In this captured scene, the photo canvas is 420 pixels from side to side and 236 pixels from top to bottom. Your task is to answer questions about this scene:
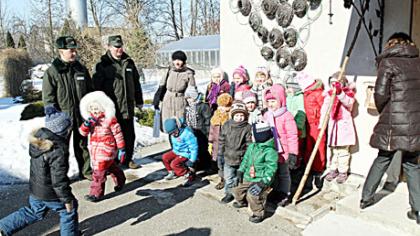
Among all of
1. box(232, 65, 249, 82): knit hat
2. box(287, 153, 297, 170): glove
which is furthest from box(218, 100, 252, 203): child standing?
box(232, 65, 249, 82): knit hat

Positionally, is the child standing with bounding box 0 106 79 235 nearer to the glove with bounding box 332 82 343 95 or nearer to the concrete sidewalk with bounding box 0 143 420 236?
the concrete sidewalk with bounding box 0 143 420 236

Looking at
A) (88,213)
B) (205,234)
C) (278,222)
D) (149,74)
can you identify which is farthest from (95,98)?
(149,74)

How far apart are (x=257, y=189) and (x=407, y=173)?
1376 mm

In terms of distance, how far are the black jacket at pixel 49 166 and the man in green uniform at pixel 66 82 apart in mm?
1516

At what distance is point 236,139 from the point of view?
13.2 feet

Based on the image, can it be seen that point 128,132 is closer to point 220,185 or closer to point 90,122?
point 90,122

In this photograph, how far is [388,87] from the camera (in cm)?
→ 327

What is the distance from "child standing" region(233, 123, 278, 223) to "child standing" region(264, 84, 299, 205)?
11.9 inches

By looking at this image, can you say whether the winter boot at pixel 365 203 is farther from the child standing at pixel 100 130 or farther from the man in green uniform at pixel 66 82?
the man in green uniform at pixel 66 82

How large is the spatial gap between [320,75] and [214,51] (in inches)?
598

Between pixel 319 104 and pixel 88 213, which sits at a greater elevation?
pixel 319 104

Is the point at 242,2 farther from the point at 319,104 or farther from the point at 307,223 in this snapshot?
the point at 307,223

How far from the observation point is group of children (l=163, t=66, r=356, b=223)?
3803mm

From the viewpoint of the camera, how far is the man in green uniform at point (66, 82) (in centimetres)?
455
